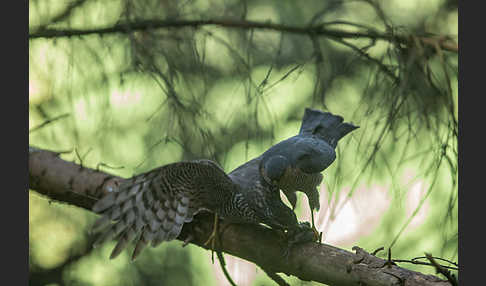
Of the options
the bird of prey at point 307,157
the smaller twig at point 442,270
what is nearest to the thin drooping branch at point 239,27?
the bird of prey at point 307,157

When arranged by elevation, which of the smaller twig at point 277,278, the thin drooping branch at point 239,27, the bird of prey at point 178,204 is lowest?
the smaller twig at point 277,278

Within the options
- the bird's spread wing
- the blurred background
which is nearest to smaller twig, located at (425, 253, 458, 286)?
the blurred background

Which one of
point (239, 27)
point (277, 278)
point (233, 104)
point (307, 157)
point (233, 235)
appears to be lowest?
point (277, 278)

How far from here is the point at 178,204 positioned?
4.10 ft

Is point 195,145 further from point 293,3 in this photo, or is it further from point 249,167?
point 293,3

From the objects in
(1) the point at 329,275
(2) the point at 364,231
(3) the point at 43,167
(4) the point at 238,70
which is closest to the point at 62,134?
(3) the point at 43,167

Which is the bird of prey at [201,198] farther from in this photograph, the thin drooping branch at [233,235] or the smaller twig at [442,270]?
the smaller twig at [442,270]

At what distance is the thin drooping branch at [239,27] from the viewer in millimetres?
1215

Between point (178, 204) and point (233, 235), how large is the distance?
0.52 feet

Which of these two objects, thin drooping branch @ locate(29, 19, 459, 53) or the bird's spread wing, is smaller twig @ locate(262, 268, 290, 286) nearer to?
the bird's spread wing

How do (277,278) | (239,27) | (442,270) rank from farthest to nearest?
1. (239,27)
2. (277,278)
3. (442,270)

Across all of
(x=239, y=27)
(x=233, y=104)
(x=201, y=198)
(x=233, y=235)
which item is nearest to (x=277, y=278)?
(x=233, y=235)

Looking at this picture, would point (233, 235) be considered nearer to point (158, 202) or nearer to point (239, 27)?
point (158, 202)

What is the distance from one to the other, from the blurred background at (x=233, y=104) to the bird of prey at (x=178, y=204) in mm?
66
